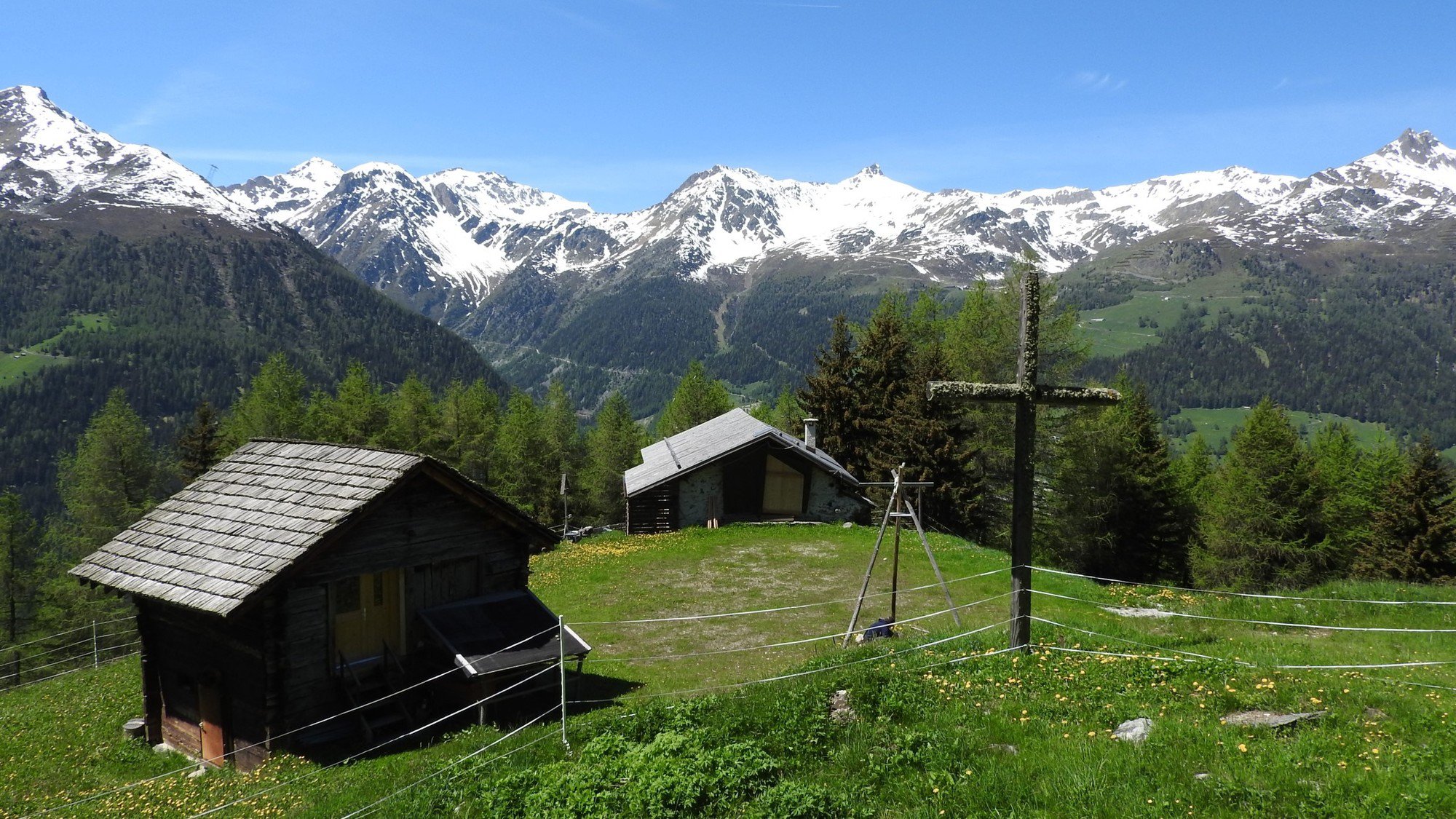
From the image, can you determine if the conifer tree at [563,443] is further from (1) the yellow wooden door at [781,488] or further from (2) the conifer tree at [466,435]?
(1) the yellow wooden door at [781,488]

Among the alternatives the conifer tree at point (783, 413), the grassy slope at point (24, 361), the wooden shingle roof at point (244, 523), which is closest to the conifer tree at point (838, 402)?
the conifer tree at point (783, 413)

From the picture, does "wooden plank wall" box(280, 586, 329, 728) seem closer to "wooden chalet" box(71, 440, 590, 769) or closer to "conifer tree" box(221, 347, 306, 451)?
"wooden chalet" box(71, 440, 590, 769)

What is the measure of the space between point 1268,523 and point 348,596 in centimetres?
5045

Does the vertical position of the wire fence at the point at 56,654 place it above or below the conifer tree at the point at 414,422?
below

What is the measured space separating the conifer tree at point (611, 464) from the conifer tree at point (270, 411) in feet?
84.6

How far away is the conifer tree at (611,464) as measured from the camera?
75438 millimetres

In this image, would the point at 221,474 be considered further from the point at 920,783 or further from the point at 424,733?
the point at 920,783

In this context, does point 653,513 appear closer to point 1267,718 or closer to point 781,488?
point 781,488

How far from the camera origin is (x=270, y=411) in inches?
2420

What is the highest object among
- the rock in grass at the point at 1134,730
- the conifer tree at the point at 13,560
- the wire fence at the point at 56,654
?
the rock in grass at the point at 1134,730

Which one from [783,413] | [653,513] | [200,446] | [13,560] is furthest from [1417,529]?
[13,560]

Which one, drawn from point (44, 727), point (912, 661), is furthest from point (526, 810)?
point (44, 727)

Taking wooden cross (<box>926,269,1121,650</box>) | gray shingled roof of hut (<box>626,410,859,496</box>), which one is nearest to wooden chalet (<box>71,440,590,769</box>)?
wooden cross (<box>926,269,1121,650</box>)

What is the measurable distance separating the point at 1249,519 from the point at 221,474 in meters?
52.5
